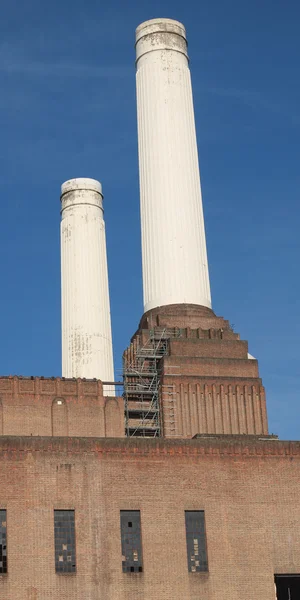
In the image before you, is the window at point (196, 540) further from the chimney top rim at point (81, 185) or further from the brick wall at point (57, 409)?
the chimney top rim at point (81, 185)

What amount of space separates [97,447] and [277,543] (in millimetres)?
8077

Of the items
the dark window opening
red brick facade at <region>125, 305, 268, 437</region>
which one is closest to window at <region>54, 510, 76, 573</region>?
the dark window opening

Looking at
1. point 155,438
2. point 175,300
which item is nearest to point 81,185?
point 175,300

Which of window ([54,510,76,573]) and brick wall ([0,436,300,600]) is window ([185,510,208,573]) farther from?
window ([54,510,76,573])

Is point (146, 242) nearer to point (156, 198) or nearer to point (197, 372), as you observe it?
point (156, 198)

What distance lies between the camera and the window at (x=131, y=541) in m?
42.0

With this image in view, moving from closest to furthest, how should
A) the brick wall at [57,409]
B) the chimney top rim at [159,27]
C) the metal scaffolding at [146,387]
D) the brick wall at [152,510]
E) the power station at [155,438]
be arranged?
the brick wall at [152,510] < the power station at [155,438] < the brick wall at [57,409] < the metal scaffolding at [146,387] < the chimney top rim at [159,27]

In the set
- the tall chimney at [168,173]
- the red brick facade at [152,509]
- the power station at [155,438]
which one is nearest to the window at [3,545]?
the power station at [155,438]

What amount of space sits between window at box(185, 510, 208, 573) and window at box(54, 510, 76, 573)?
4.52 meters

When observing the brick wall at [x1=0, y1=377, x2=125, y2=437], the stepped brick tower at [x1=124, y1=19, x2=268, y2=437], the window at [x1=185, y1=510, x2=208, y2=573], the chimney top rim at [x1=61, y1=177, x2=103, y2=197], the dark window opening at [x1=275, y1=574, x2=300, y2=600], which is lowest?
the dark window opening at [x1=275, y1=574, x2=300, y2=600]

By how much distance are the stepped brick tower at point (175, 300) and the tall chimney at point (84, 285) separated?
1240cm

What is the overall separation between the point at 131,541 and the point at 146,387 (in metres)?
13.9

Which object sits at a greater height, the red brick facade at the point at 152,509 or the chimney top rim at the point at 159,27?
the chimney top rim at the point at 159,27

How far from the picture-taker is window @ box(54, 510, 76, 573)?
41.3 meters
